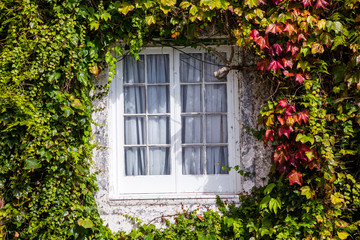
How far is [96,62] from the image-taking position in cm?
410

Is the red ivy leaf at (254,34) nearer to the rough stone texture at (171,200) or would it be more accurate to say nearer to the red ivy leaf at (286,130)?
the rough stone texture at (171,200)

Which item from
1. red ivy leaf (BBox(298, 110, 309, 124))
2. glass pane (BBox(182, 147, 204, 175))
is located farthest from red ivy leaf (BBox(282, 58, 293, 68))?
glass pane (BBox(182, 147, 204, 175))

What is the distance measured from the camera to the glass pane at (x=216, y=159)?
4.32m

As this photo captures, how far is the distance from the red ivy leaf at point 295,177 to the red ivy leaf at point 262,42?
1.38m

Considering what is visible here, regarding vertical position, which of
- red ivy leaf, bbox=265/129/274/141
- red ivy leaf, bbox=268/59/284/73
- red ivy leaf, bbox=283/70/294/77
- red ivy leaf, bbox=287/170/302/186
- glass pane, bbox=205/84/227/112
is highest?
red ivy leaf, bbox=268/59/284/73

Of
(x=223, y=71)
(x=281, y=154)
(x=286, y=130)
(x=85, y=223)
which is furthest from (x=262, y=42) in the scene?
(x=85, y=223)

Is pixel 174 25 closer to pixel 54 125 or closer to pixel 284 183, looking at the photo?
pixel 54 125

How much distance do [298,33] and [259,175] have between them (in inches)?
64.9

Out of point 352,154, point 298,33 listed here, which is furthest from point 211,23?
point 352,154

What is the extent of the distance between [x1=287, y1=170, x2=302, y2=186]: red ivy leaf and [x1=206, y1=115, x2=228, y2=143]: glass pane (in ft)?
2.84

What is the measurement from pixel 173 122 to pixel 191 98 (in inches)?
14.4

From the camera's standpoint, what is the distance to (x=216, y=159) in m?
4.32

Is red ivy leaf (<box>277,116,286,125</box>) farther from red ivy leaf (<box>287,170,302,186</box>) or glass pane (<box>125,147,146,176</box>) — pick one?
glass pane (<box>125,147,146,176</box>)

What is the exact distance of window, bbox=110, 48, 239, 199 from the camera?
168 inches
